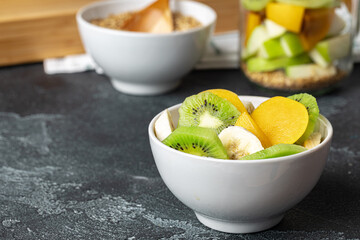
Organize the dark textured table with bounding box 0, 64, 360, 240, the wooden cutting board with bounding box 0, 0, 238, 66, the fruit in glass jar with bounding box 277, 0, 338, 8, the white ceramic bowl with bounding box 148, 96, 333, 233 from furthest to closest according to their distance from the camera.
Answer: the wooden cutting board with bounding box 0, 0, 238, 66, the fruit in glass jar with bounding box 277, 0, 338, 8, the dark textured table with bounding box 0, 64, 360, 240, the white ceramic bowl with bounding box 148, 96, 333, 233

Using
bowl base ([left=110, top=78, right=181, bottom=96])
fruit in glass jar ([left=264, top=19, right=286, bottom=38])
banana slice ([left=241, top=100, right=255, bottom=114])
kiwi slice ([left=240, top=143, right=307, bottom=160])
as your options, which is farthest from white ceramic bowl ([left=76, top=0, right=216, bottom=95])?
kiwi slice ([left=240, top=143, right=307, bottom=160])

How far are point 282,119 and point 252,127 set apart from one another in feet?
0.12

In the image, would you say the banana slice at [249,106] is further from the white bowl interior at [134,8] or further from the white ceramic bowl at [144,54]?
the white bowl interior at [134,8]

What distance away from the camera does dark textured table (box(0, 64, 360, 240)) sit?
673mm

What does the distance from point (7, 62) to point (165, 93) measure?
349 millimetres

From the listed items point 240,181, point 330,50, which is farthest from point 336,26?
point 240,181

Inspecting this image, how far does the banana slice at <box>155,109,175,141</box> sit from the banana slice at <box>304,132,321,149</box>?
0.14 m

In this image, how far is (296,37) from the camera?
1001 mm

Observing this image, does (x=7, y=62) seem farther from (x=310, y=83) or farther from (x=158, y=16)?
(x=310, y=83)

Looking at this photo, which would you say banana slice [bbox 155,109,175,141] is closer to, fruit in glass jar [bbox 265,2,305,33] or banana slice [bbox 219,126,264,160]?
banana slice [bbox 219,126,264,160]

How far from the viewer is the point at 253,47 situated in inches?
41.6

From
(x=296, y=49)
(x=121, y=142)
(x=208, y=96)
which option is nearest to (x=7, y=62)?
(x=121, y=142)

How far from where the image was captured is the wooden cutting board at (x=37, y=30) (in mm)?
1220

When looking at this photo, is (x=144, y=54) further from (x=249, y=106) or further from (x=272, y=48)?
(x=249, y=106)
